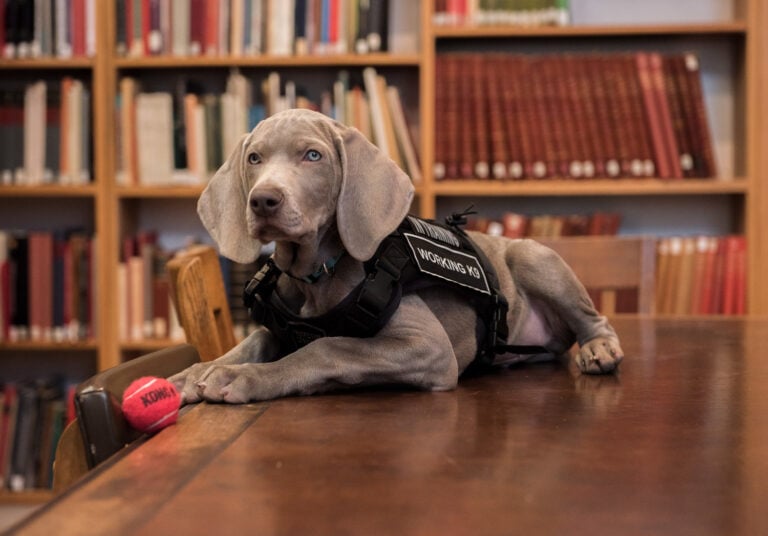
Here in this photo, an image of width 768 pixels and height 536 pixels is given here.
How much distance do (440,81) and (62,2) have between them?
133 cm

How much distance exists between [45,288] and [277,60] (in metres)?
1.15

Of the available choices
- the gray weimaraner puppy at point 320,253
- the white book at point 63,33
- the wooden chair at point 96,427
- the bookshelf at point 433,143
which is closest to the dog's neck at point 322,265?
the gray weimaraner puppy at point 320,253

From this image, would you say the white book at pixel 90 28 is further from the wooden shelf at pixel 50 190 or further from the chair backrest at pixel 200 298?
the chair backrest at pixel 200 298

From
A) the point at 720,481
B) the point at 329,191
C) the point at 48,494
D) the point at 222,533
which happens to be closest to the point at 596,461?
the point at 720,481

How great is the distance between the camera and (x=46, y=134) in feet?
10.5

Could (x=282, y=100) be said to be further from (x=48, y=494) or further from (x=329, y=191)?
(x=329, y=191)

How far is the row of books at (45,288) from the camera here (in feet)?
10.5

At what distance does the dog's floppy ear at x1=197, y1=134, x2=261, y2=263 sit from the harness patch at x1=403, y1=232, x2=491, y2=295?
0.24 meters

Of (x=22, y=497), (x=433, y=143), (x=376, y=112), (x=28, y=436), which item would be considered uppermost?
(x=376, y=112)

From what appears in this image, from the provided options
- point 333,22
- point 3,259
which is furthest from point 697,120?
point 3,259

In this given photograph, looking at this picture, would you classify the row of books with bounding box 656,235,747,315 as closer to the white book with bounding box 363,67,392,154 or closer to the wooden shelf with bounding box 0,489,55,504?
the white book with bounding box 363,67,392,154

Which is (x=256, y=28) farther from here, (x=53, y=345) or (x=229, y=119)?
(x=53, y=345)

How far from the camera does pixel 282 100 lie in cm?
313

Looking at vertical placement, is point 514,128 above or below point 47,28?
below
